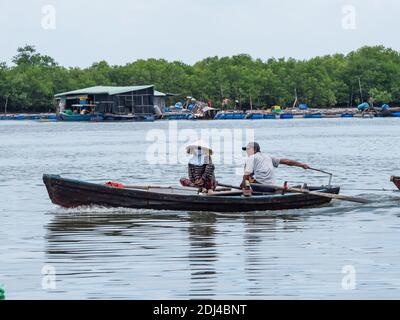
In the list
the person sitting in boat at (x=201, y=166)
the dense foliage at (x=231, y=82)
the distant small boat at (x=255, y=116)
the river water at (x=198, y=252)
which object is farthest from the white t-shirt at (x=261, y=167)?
the dense foliage at (x=231, y=82)

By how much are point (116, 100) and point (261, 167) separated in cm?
10416

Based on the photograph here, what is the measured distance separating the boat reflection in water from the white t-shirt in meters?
0.99

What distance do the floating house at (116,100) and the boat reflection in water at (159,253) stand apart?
10251cm

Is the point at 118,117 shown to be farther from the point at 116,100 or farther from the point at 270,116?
the point at 270,116

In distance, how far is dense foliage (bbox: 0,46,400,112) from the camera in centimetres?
17288

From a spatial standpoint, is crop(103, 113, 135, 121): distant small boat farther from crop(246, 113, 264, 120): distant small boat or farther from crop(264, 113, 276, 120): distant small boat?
crop(264, 113, 276, 120): distant small boat

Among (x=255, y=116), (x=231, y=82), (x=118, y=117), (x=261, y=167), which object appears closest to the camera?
(x=261, y=167)

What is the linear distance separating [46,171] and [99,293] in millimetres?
30836

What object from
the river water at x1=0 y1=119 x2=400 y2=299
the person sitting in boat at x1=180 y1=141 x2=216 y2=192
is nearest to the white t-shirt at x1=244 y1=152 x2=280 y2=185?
the river water at x1=0 y1=119 x2=400 y2=299

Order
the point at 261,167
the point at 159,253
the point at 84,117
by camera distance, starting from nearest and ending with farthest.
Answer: the point at 159,253
the point at 261,167
the point at 84,117

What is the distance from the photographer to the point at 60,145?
7212 centimetres

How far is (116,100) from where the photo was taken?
417ft

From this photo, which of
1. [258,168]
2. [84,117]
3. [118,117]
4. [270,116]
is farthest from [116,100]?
[258,168]

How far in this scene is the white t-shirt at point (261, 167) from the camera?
76.7 feet
